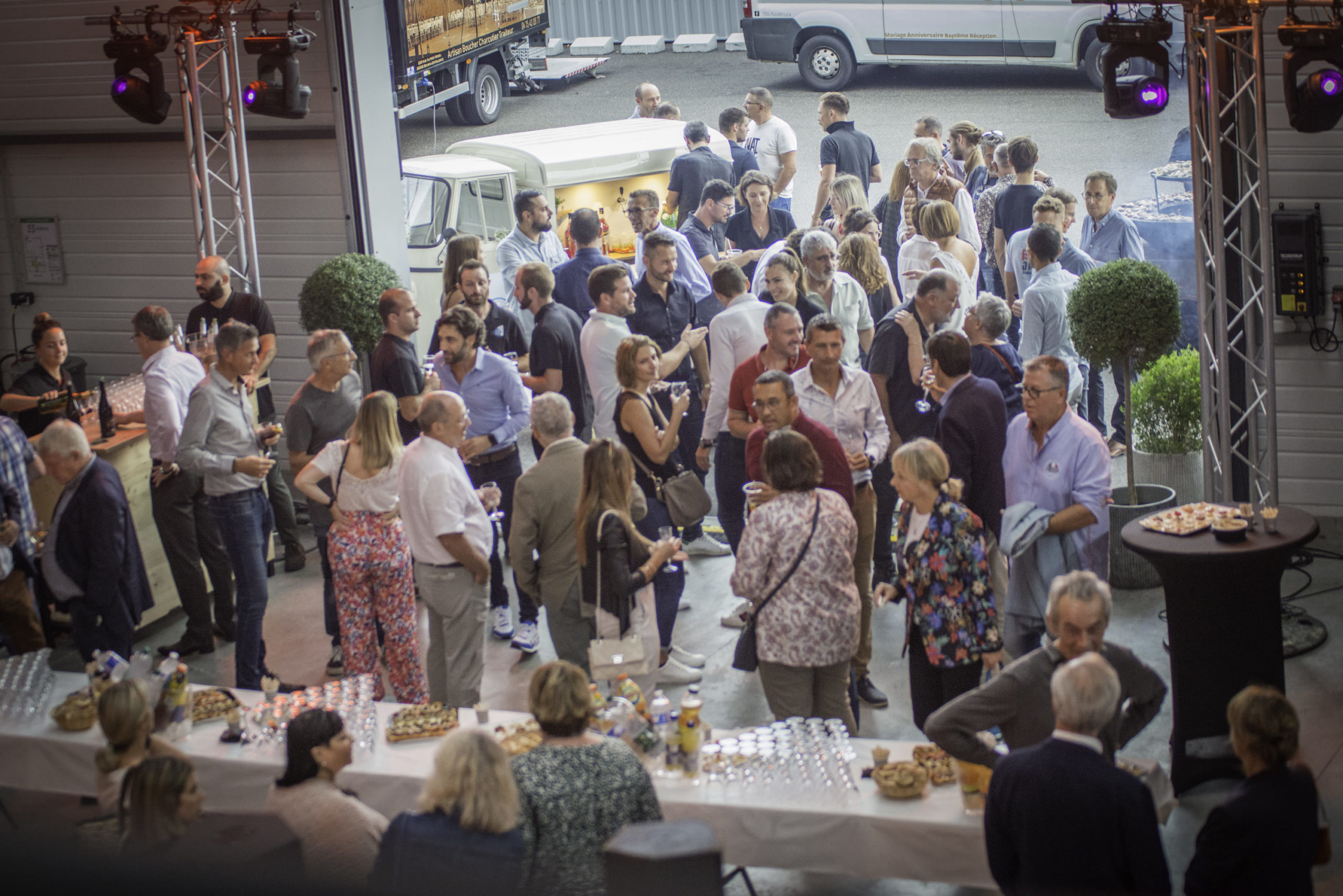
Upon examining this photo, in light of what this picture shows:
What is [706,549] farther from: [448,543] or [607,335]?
[448,543]

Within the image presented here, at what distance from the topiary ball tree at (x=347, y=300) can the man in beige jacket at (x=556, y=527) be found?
301 centimetres

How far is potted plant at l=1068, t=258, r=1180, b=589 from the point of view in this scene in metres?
6.31

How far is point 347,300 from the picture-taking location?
7531mm

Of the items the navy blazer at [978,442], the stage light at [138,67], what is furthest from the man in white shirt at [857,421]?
the stage light at [138,67]

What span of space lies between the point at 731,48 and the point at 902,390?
12.9 metres

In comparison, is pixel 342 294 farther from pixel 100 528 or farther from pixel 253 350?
pixel 100 528

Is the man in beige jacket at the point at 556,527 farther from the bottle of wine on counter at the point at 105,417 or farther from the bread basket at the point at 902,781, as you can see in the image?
the bottle of wine on counter at the point at 105,417

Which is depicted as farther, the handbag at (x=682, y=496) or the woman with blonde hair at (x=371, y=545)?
the handbag at (x=682, y=496)

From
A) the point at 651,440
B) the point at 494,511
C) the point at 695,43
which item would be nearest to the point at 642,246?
the point at 494,511

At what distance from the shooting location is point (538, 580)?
487 centimetres

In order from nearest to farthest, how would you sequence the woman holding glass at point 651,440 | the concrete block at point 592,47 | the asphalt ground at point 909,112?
the woman holding glass at point 651,440 → the asphalt ground at point 909,112 → the concrete block at point 592,47

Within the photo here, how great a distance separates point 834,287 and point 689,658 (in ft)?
7.16

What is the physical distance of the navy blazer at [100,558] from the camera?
4.97m

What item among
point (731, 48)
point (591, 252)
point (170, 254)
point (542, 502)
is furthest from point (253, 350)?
point (731, 48)
